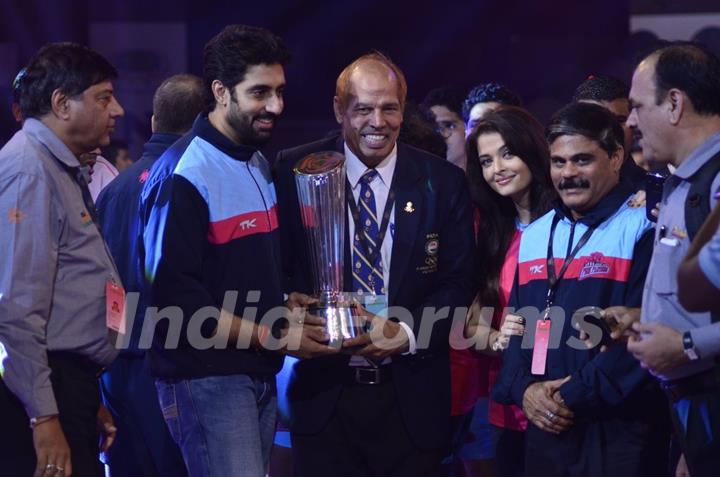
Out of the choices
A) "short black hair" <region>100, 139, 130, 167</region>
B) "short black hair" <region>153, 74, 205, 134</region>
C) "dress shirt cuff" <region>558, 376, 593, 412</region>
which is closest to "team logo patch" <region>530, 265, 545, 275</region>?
"dress shirt cuff" <region>558, 376, 593, 412</region>

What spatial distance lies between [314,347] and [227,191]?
0.56 meters

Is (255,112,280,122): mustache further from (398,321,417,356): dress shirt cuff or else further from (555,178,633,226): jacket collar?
(555,178,633,226): jacket collar

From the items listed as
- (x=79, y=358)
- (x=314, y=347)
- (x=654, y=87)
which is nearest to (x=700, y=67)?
(x=654, y=87)

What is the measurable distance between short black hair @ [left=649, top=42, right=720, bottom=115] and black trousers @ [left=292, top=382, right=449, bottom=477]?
1.31m

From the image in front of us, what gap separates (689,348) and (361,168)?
1.32 m

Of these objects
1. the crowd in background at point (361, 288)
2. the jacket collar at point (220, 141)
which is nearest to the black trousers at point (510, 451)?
the crowd in background at point (361, 288)

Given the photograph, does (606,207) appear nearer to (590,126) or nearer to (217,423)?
(590,126)

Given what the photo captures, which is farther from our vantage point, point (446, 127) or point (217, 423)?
point (446, 127)

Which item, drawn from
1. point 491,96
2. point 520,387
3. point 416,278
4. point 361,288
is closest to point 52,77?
point 361,288

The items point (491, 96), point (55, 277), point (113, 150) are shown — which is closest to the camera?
point (55, 277)

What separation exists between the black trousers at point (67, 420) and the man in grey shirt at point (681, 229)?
1.59 metres

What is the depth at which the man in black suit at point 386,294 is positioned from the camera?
3531 mm

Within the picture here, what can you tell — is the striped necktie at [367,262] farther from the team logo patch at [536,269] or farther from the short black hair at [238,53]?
the short black hair at [238,53]

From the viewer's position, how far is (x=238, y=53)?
3404 millimetres
